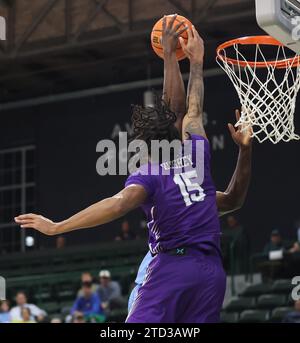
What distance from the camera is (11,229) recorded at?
68.3ft

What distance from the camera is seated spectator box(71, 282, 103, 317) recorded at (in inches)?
538

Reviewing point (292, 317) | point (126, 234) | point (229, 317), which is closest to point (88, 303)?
point (229, 317)

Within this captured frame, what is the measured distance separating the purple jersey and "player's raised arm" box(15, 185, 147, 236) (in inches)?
5.4

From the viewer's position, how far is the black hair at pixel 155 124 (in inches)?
207

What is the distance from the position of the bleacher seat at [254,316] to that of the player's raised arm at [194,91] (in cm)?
756

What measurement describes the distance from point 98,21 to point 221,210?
11.7 metres

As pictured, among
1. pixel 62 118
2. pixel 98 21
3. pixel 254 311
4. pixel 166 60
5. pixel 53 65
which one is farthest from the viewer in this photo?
pixel 62 118

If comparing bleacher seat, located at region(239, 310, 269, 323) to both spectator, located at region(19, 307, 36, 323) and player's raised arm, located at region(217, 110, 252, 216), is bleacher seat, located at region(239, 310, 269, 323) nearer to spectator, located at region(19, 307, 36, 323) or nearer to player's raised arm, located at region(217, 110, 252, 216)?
spectator, located at region(19, 307, 36, 323)

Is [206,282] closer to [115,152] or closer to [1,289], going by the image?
[1,289]

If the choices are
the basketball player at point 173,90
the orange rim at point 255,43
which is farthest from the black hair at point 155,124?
the orange rim at point 255,43
